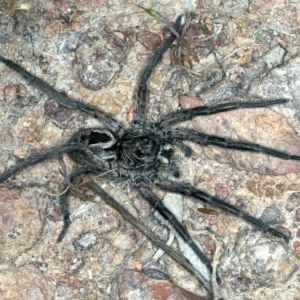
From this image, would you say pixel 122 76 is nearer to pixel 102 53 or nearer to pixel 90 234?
pixel 102 53

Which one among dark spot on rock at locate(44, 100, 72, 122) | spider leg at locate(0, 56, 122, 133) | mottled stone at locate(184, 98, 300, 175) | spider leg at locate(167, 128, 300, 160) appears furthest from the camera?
dark spot on rock at locate(44, 100, 72, 122)

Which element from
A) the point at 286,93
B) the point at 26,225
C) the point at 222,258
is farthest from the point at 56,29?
the point at 222,258

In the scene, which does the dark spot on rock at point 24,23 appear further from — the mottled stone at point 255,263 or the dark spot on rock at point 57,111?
the mottled stone at point 255,263

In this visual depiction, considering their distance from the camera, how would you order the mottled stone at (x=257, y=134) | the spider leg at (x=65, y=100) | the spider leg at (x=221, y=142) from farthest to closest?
the spider leg at (x=65, y=100)
the mottled stone at (x=257, y=134)
the spider leg at (x=221, y=142)

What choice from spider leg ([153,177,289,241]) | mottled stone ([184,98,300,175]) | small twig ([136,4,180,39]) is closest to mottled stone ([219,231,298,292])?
spider leg ([153,177,289,241])

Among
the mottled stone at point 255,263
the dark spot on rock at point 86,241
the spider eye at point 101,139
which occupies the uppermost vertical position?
the spider eye at point 101,139

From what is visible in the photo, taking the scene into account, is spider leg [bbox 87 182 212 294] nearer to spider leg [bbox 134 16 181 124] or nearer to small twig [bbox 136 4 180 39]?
spider leg [bbox 134 16 181 124]

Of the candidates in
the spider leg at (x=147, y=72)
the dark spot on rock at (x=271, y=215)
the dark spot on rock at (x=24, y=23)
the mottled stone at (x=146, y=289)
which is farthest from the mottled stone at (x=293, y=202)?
the dark spot on rock at (x=24, y=23)

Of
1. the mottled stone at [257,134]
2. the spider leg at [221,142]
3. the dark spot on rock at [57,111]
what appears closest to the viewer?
the spider leg at [221,142]
